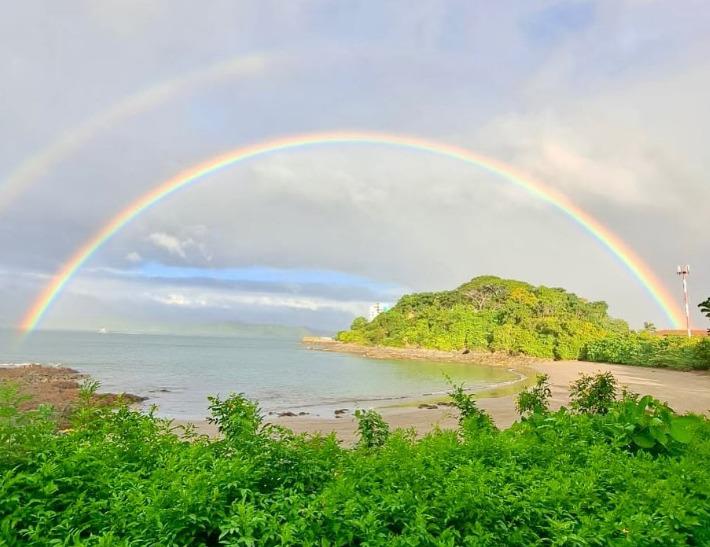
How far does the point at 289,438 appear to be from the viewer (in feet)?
13.0

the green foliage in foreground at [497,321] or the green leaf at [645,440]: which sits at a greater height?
the green foliage in foreground at [497,321]

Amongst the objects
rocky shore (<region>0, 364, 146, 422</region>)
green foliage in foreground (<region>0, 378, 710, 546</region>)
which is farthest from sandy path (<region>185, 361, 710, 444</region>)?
green foliage in foreground (<region>0, 378, 710, 546</region>)

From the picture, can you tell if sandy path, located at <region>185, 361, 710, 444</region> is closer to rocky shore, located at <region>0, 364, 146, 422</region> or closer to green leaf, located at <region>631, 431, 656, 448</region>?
rocky shore, located at <region>0, 364, 146, 422</region>

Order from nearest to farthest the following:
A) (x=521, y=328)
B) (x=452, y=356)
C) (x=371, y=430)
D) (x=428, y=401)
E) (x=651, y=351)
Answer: (x=371, y=430)
(x=428, y=401)
(x=651, y=351)
(x=521, y=328)
(x=452, y=356)

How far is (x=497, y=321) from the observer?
81562 millimetres

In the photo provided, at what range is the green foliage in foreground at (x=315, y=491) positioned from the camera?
256 cm

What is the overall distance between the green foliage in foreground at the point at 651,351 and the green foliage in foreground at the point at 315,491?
143 feet

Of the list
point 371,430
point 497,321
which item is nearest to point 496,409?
point 371,430

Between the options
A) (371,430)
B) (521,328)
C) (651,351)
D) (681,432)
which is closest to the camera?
(681,432)

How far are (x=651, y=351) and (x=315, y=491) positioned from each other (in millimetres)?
54984

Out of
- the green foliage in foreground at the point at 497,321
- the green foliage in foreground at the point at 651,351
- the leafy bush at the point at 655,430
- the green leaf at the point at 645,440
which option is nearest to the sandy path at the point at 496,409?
the green foliage in foreground at the point at 651,351

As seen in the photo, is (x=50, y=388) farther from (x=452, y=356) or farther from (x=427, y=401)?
(x=452, y=356)

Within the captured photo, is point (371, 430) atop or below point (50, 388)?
atop

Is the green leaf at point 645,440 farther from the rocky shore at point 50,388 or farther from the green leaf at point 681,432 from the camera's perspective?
the rocky shore at point 50,388
